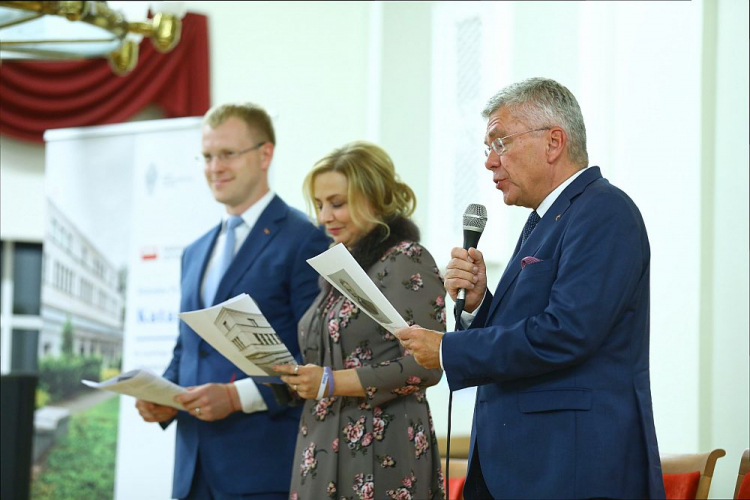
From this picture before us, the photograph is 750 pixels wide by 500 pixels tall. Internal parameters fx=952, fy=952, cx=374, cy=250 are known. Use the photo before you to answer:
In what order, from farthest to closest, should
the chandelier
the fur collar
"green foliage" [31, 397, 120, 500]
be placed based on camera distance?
"green foliage" [31, 397, 120, 500]
the chandelier
the fur collar

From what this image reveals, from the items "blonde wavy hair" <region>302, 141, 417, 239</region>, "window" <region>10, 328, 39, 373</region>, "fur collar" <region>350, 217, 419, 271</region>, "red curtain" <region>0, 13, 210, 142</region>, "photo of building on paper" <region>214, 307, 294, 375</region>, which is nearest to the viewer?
"photo of building on paper" <region>214, 307, 294, 375</region>

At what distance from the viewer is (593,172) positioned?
217cm

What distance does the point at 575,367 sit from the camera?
6.56 feet

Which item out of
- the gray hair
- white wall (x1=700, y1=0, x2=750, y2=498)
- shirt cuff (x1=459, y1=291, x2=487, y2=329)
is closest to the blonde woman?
shirt cuff (x1=459, y1=291, x2=487, y2=329)

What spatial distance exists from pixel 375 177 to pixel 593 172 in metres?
0.90

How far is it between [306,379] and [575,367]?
87 centimetres

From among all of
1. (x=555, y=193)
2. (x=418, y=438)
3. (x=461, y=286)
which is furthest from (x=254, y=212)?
(x=555, y=193)

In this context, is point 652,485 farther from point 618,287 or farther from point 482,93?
point 482,93

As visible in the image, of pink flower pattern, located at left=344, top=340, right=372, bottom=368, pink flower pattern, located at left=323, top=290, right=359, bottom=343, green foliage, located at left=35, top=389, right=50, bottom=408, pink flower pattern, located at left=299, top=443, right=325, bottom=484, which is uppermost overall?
pink flower pattern, located at left=323, top=290, right=359, bottom=343

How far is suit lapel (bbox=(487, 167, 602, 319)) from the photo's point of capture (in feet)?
7.03

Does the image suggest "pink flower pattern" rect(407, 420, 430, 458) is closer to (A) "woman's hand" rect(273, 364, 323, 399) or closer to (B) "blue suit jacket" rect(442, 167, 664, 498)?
(A) "woman's hand" rect(273, 364, 323, 399)

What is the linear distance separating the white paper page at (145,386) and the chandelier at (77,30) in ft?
3.78

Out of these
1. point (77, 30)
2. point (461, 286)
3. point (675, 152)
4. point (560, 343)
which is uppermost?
point (77, 30)

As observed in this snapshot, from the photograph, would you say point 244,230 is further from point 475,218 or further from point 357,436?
point 475,218
